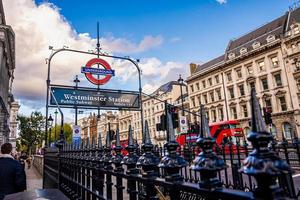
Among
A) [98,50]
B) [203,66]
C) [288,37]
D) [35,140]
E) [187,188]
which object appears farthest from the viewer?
[35,140]

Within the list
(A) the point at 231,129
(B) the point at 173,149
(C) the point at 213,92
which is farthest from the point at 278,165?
(C) the point at 213,92

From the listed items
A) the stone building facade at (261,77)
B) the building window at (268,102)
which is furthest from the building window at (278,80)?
the building window at (268,102)

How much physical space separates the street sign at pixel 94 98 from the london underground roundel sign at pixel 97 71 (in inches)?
60.8

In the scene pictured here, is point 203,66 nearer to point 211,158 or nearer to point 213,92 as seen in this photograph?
point 213,92

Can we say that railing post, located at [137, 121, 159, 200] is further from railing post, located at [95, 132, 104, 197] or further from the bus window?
the bus window

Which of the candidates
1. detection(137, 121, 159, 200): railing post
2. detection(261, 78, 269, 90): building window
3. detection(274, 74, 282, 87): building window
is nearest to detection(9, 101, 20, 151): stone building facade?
detection(261, 78, 269, 90): building window

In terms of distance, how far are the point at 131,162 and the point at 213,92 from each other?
43.4 metres

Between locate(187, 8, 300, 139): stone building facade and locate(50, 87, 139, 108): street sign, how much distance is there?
2054 centimetres

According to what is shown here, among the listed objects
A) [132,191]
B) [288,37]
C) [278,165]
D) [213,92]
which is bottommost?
[132,191]

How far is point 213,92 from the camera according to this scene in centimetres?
4372

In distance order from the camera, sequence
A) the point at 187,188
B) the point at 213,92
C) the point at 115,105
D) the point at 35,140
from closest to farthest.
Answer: the point at 187,188, the point at 115,105, the point at 213,92, the point at 35,140

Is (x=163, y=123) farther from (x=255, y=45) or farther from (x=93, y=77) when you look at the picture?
(x=255, y=45)

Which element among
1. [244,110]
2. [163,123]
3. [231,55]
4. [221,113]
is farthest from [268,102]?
[163,123]

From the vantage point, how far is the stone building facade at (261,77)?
32281 mm
